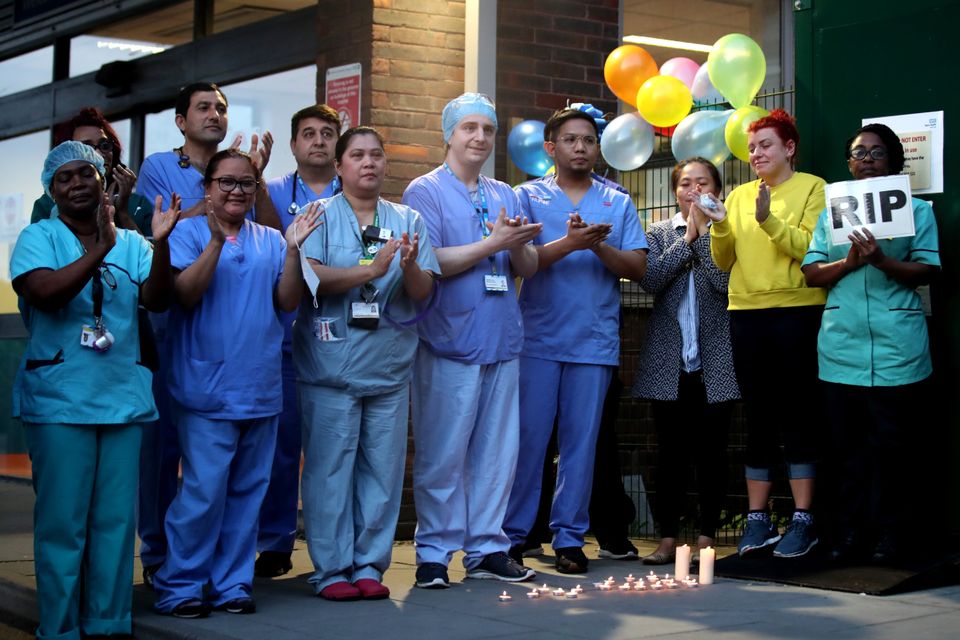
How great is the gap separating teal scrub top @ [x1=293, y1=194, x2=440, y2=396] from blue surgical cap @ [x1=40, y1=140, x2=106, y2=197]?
3.06ft

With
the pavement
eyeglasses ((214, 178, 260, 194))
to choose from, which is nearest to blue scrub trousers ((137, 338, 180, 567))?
the pavement

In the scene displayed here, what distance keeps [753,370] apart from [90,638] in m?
3.25

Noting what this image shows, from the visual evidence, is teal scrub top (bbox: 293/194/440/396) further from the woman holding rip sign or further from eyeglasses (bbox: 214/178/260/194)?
the woman holding rip sign

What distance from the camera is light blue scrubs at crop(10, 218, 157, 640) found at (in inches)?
205

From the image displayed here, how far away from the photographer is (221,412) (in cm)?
559

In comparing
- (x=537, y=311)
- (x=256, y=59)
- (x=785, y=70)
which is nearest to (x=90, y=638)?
(x=537, y=311)

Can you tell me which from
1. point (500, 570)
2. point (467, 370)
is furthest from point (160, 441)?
point (500, 570)

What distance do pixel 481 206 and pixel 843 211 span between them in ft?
5.37

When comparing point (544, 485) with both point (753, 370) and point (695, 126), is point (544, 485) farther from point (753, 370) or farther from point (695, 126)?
point (695, 126)

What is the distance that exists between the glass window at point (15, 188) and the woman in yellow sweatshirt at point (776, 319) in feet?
28.5

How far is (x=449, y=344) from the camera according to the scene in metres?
6.23

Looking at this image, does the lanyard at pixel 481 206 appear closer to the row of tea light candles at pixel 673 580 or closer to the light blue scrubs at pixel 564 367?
the light blue scrubs at pixel 564 367

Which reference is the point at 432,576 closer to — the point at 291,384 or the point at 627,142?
the point at 291,384

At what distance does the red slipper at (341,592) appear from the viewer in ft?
19.2
